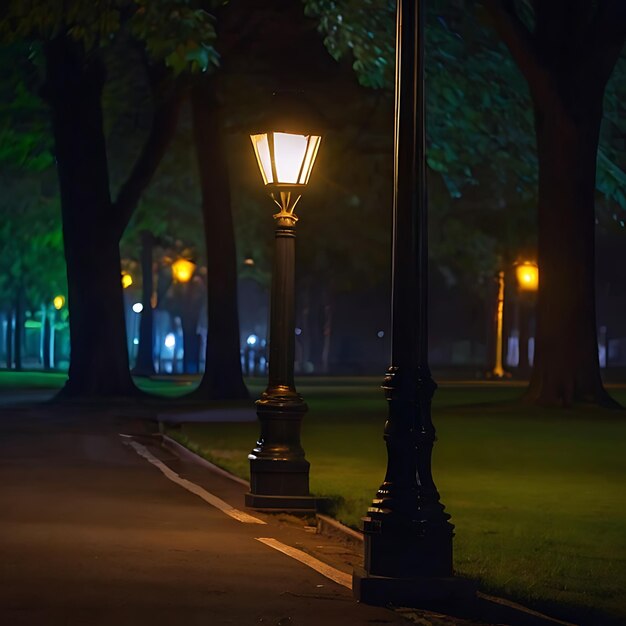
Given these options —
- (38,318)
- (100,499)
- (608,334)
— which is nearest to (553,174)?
(100,499)

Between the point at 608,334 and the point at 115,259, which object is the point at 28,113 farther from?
the point at 608,334

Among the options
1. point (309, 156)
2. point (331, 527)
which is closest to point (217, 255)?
point (309, 156)

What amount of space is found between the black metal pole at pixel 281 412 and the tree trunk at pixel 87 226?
22.2 m

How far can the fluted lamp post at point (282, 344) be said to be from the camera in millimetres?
15867

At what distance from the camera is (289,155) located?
16.1 metres

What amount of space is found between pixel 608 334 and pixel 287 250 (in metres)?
93.1

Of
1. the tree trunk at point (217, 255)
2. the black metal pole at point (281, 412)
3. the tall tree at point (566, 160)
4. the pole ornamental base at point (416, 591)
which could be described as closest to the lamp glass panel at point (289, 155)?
the black metal pole at point (281, 412)

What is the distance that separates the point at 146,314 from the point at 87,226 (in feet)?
80.3

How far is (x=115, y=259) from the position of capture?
3944 cm

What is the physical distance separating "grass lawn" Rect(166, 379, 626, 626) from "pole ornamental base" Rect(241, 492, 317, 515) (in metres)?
0.35

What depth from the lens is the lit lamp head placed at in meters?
16.0

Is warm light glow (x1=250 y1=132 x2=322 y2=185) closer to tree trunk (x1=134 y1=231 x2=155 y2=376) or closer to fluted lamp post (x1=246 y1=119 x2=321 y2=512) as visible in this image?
fluted lamp post (x1=246 y1=119 x2=321 y2=512)

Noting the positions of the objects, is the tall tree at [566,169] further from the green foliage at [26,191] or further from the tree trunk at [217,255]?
the green foliage at [26,191]

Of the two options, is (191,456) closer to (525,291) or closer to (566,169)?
(566,169)
